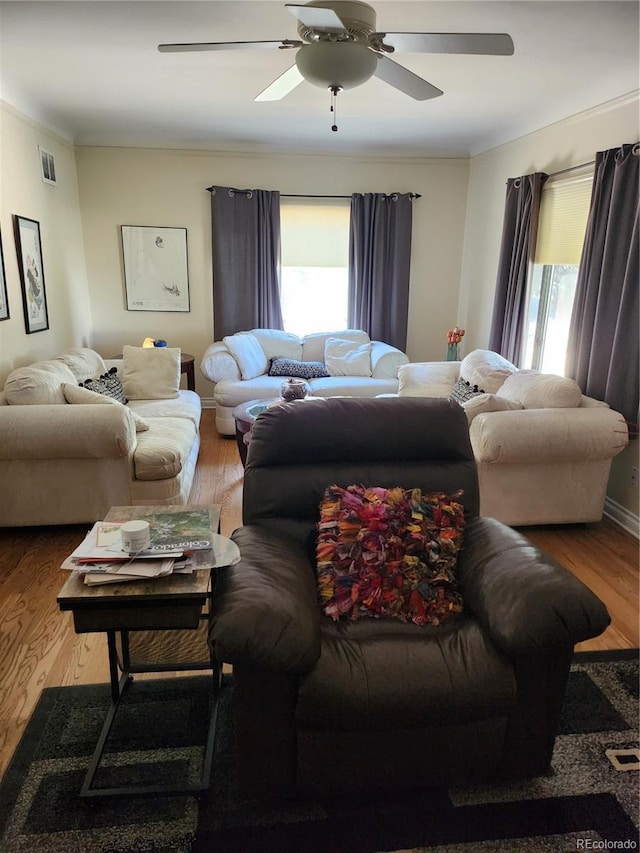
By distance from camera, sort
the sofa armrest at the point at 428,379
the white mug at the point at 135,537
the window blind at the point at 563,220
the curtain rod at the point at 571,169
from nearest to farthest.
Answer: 1. the white mug at the point at 135,537
2. the curtain rod at the point at 571,169
3. the window blind at the point at 563,220
4. the sofa armrest at the point at 428,379

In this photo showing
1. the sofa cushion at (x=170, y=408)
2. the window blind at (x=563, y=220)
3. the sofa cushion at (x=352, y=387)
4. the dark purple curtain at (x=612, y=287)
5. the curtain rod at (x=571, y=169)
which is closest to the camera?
the dark purple curtain at (x=612, y=287)

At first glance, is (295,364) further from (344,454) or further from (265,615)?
(265,615)

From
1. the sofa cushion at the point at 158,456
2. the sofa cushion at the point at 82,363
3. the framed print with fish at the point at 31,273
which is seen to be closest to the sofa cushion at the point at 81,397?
the sofa cushion at the point at 158,456

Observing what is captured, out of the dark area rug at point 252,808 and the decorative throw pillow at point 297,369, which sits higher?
the decorative throw pillow at point 297,369

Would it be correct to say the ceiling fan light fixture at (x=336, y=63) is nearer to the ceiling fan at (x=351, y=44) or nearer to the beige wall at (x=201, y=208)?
the ceiling fan at (x=351, y=44)

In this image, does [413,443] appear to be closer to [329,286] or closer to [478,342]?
[478,342]

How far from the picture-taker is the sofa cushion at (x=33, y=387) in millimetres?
3023

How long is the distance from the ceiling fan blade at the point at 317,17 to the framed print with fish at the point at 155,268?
3607 mm

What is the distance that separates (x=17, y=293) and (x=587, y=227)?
3724 mm

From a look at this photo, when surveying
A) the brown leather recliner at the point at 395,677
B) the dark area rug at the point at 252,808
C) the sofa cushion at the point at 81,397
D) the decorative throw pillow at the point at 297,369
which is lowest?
the dark area rug at the point at 252,808

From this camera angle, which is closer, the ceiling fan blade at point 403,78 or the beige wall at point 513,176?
the ceiling fan blade at point 403,78

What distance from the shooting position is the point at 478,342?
17.4ft

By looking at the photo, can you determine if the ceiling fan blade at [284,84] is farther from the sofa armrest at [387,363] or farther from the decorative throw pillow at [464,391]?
→ the sofa armrest at [387,363]

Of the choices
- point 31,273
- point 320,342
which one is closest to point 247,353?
point 320,342
